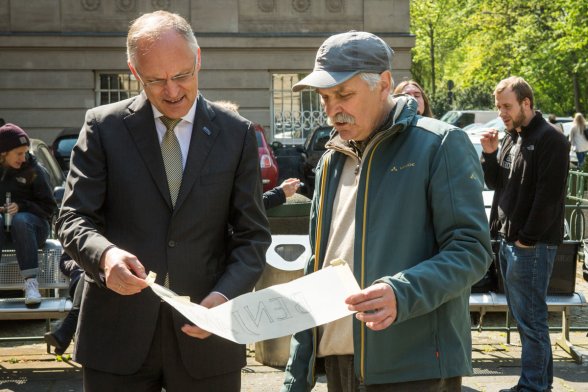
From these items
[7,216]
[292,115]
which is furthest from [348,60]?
[292,115]

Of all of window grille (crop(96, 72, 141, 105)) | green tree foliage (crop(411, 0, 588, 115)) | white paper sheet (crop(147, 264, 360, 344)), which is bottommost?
white paper sheet (crop(147, 264, 360, 344))

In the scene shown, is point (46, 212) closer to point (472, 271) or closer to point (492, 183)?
point (492, 183)

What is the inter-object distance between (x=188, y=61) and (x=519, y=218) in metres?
3.84

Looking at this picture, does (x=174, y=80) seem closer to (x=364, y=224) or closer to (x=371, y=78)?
(x=371, y=78)

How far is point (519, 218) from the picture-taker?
6.68m

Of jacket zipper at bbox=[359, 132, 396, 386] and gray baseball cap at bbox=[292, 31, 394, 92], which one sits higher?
gray baseball cap at bbox=[292, 31, 394, 92]

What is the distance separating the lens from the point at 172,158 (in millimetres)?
3543

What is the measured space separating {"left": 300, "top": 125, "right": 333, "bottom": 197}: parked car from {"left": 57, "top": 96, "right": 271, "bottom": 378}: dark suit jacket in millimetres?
16862

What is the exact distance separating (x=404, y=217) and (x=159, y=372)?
3.39ft

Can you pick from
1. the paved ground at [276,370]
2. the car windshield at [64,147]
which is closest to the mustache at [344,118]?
the paved ground at [276,370]

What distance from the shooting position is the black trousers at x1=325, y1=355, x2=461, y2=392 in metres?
3.37

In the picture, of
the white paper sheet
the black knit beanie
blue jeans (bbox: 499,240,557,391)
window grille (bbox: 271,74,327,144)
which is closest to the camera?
the white paper sheet

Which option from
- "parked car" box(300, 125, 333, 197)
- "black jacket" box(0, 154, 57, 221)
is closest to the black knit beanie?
"black jacket" box(0, 154, 57, 221)

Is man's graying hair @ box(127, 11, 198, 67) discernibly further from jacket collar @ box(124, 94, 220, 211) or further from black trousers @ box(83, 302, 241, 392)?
black trousers @ box(83, 302, 241, 392)
